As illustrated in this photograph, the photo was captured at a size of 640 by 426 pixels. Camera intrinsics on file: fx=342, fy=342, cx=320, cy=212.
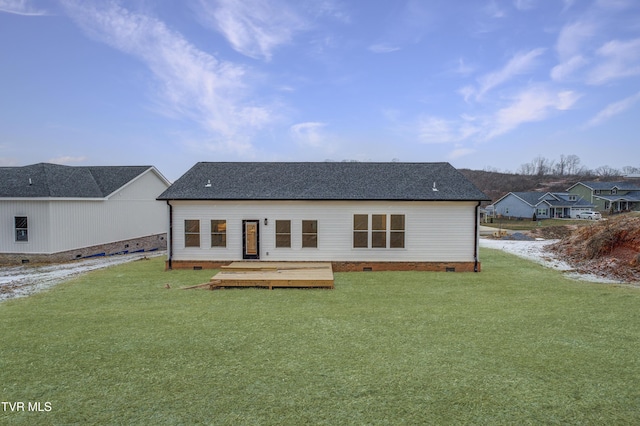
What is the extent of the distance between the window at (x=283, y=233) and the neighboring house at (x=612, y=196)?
71.3 m

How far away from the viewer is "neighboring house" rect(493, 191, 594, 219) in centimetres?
5988

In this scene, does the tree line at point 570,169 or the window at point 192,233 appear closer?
the window at point 192,233

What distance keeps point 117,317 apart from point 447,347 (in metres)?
7.69

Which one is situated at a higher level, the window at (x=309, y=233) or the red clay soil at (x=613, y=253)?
the window at (x=309, y=233)

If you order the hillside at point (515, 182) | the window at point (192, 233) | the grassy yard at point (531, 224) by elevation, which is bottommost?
the grassy yard at point (531, 224)

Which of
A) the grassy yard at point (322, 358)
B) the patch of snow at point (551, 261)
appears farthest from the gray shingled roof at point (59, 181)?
the patch of snow at point (551, 261)

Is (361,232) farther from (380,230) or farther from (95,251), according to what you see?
(95,251)

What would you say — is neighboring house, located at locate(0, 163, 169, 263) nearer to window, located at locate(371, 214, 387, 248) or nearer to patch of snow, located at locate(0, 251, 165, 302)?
patch of snow, located at locate(0, 251, 165, 302)

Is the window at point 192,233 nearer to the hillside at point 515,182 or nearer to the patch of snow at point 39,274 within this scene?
the patch of snow at point 39,274

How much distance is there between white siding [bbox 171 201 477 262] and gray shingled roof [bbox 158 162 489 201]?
35 cm

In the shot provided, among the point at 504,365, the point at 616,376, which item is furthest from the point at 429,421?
the point at 616,376

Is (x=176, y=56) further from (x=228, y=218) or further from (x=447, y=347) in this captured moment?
(x=447, y=347)

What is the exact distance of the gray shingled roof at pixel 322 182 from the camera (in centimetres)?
1482

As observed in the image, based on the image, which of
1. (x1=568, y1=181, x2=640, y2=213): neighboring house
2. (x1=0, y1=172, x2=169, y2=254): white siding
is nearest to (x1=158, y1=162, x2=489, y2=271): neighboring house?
(x1=0, y1=172, x2=169, y2=254): white siding
